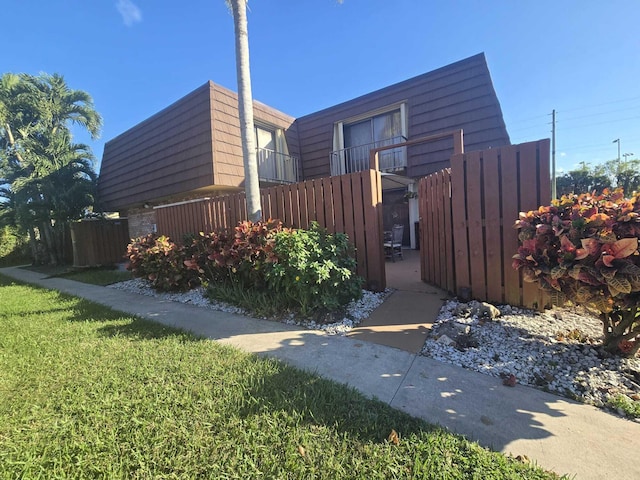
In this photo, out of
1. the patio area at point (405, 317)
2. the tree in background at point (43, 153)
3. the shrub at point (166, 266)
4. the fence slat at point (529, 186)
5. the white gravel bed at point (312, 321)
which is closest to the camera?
the patio area at point (405, 317)

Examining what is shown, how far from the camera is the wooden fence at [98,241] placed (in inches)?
427

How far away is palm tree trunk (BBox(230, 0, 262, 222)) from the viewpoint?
4.55 metres

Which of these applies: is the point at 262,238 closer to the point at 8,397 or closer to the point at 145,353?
the point at 145,353

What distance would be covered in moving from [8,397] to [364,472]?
10.1 feet

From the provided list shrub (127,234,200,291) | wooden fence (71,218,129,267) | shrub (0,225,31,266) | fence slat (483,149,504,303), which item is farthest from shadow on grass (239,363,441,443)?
shrub (0,225,31,266)

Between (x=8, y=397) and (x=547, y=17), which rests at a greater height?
(x=547, y=17)

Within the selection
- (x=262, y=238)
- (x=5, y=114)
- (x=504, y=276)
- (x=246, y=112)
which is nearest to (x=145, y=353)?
(x=262, y=238)

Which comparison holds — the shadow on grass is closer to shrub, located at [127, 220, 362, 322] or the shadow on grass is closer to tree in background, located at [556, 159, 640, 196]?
shrub, located at [127, 220, 362, 322]

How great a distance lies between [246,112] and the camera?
4699 millimetres

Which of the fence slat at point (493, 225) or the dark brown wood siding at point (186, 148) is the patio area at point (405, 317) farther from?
the dark brown wood siding at point (186, 148)

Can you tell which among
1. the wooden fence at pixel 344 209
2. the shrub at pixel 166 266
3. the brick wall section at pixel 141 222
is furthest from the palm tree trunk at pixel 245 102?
the brick wall section at pixel 141 222

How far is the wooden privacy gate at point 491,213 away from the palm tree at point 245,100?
3.27m

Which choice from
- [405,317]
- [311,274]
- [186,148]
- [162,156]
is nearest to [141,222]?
[162,156]

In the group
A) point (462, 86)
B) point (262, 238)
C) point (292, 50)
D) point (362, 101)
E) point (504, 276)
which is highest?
point (292, 50)
